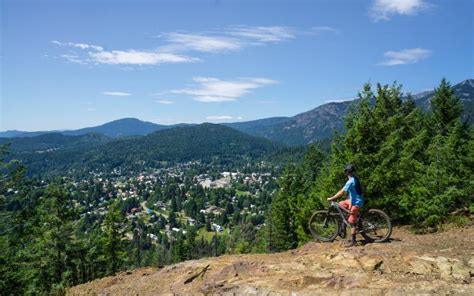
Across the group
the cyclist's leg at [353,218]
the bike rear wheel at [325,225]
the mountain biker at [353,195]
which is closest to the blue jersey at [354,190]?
the mountain biker at [353,195]

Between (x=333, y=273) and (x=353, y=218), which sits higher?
(x=353, y=218)

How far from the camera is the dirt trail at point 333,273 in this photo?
27.0 ft

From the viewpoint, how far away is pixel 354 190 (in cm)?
1140

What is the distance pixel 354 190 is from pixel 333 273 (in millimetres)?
3208

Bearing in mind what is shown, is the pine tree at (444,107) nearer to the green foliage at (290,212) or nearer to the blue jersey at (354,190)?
the green foliage at (290,212)

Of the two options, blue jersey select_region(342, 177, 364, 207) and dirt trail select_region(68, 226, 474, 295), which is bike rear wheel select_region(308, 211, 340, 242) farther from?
blue jersey select_region(342, 177, 364, 207)

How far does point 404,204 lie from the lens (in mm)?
17547

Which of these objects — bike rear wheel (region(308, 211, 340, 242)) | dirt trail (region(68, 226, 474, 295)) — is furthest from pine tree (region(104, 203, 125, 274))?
bike rear wheel (region(308, 211, 340, 242))

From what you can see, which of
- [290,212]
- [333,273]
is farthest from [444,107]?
[333,273]

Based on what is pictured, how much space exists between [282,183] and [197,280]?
2662 cm

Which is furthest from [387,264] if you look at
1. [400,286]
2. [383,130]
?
[383,130]

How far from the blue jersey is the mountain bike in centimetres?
54

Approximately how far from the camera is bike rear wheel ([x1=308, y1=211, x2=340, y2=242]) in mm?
12562

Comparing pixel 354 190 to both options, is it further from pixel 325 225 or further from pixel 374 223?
pixel 325 225
